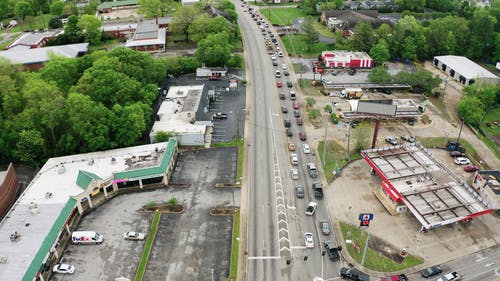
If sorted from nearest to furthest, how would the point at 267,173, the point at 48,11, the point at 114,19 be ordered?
the point at 267,173 → the point at 114,19 → the point at 48,11

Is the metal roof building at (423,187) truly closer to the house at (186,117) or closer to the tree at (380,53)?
the house at (186,117)

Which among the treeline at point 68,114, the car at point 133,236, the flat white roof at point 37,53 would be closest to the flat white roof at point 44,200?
the treeline at point 68,114

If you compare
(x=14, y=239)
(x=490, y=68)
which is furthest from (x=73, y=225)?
(x=490, y=68)

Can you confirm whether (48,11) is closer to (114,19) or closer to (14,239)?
(114,19)

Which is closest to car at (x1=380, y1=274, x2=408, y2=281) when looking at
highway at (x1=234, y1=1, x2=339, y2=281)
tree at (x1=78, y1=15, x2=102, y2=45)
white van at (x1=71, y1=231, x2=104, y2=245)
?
highway at (x1=234, y1=1, x2=339, y2=281)

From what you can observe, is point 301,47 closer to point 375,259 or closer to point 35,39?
point 35,39

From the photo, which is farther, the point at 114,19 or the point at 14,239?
the point at 114,19

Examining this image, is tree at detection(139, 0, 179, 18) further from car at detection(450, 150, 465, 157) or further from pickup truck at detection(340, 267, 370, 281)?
pickup truck at detection(340, 267, 370, 281)
